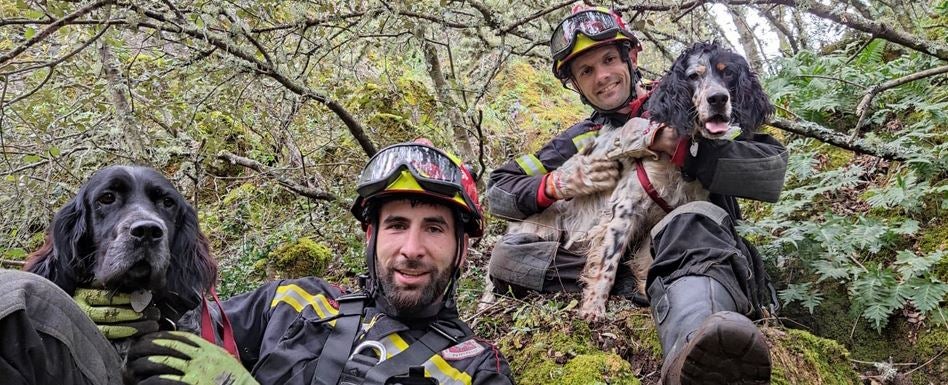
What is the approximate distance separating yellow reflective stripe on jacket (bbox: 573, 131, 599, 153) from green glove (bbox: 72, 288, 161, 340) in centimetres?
303

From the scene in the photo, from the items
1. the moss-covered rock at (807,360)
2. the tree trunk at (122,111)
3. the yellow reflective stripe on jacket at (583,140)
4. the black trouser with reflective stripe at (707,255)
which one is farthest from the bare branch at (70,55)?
the moss-covered rock at (807,360)

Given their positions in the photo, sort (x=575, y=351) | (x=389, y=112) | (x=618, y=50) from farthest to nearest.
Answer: (x=389, y=112) → (x=618, y=50) → (x=575, y=351)

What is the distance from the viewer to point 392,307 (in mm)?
3211

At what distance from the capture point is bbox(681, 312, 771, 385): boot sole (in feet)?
8.10

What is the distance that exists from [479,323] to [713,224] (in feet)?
5.53

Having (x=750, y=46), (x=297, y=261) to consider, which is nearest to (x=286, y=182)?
(x=297, y=261)

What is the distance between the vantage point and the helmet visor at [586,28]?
173 inches

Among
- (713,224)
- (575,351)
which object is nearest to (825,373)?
(713,224)

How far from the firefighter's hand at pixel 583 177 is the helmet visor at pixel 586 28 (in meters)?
0.75

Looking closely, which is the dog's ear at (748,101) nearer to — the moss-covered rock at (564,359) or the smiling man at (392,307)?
the moss-covered rock at (564,359)

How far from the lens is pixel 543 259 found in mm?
4707

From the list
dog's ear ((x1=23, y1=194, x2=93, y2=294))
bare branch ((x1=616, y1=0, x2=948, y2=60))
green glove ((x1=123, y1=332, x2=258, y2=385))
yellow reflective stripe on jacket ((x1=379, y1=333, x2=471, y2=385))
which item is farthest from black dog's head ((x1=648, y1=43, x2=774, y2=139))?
dog's ear ((x1=23, y1=194, x2=93, y2=294))

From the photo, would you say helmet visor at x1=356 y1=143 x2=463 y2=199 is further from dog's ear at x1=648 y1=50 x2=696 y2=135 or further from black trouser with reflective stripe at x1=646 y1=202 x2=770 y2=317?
dog's ear at x1=648 y1=50 x2=696 y2=135

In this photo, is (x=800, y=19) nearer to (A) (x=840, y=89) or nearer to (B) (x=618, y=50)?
(A) (x=840, y=89)
